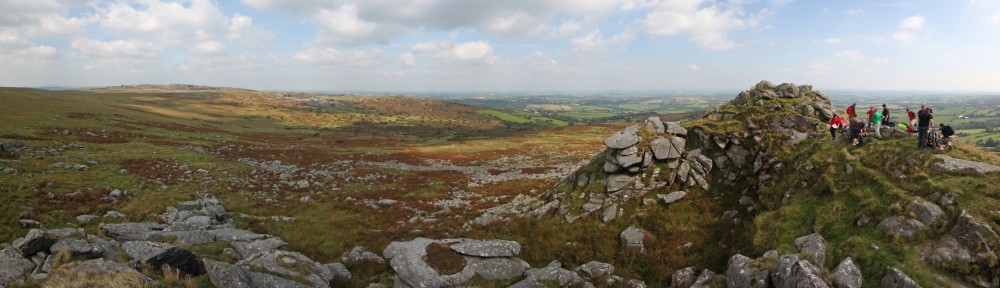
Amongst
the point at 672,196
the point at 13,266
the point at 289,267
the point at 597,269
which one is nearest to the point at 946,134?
the point at 672,196

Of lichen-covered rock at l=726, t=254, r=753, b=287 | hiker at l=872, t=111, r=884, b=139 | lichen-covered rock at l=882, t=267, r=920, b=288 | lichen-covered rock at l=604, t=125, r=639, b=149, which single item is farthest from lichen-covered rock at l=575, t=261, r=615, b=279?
hiker at l=872, t=111, r=884, b=139

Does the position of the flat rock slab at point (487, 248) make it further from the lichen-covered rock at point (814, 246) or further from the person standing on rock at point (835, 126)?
the person standing on rock at point (835, 126)

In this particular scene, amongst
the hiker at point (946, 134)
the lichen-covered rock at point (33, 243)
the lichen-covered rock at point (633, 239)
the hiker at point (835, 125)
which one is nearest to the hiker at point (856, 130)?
the hiker at point (835, 125)

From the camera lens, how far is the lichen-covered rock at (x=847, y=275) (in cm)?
1193

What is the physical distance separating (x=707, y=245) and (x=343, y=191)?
2937cm

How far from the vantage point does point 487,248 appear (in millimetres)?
18719

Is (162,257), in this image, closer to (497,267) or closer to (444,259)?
(444,259)

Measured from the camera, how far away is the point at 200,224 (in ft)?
68.9

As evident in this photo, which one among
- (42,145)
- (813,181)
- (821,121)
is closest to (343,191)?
(42,145)

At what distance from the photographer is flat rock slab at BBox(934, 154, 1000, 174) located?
49.9 ft

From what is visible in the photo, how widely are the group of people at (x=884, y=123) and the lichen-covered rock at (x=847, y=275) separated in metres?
9.57

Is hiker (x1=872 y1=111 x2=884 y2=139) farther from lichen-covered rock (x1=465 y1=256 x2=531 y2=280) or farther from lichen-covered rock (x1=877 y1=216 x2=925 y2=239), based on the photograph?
lichen-covered rock (x1=465 y1=256 x2=531 y2=280)

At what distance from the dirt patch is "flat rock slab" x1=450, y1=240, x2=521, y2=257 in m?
0.37

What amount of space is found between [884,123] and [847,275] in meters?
17.3
